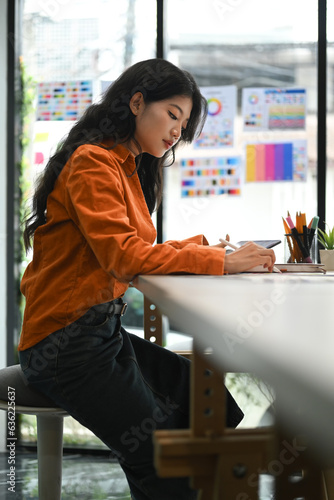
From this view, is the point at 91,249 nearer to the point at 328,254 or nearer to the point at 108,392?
the point at 108,392

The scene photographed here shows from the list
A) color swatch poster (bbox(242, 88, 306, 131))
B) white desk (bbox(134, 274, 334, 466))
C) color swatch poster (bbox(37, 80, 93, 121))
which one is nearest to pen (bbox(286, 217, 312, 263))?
white desk (bbox(134, 274, 334, 466))

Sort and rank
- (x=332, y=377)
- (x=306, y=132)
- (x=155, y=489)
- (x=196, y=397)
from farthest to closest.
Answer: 1. (x=306, y=132)
2. (x=155, y=489)
3. (x=196, y=397)
4. (x=332, y=377)

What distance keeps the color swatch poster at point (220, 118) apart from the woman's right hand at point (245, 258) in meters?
1.63

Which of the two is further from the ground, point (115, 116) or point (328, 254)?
point (115, 116)

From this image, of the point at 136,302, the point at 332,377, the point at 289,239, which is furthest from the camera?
the point at 136,302

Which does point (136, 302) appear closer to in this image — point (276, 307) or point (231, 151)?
point (231, 151)

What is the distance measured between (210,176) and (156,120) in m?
1.32

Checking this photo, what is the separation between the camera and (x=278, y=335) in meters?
0.46

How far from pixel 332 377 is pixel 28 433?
2.86 meters

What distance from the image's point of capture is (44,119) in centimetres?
294

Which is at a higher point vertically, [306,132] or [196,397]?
[306,132]

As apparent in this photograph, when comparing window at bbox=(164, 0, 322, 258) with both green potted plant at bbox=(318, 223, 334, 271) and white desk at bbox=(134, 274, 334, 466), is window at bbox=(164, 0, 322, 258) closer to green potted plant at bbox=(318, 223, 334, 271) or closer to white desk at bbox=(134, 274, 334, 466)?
green potted plant at bbox=(318, 223, 334, 271)

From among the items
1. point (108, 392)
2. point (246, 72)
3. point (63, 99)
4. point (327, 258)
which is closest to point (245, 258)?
point (108, 392)

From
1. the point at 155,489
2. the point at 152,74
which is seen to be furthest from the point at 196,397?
the point at 152,74
